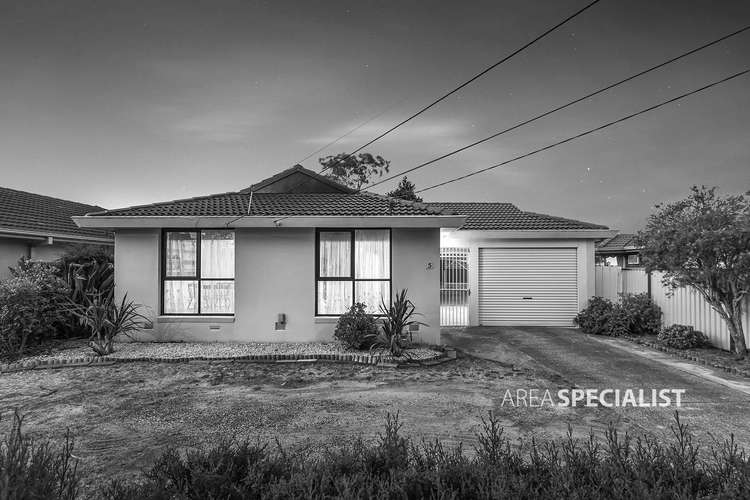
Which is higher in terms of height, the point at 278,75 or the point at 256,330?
the point at 278,75

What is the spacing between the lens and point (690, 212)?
838cm

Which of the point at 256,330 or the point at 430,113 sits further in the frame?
the point at 430,113

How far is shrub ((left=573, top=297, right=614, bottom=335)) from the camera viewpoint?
1163 centimetres

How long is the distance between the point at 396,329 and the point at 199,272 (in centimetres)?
515

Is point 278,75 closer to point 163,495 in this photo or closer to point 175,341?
point 175,341

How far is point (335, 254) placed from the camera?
9828 millimetres

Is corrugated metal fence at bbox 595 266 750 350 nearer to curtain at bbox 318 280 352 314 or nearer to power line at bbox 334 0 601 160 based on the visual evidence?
power line at bbox 334 0 601 160

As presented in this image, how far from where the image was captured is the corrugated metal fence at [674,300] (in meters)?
8.79

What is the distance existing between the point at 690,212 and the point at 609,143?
351 inches

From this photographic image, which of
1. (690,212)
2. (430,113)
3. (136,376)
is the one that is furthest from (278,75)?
(690,212)

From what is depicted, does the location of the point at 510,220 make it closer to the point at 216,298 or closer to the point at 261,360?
the point at 261,360

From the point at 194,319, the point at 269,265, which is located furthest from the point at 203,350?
the point at 269,265

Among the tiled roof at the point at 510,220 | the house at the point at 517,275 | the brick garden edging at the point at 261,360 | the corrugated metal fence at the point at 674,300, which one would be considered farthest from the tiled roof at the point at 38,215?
the corrugated metal fence at the point at 674,300

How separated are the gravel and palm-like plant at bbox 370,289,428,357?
31 centimetres
